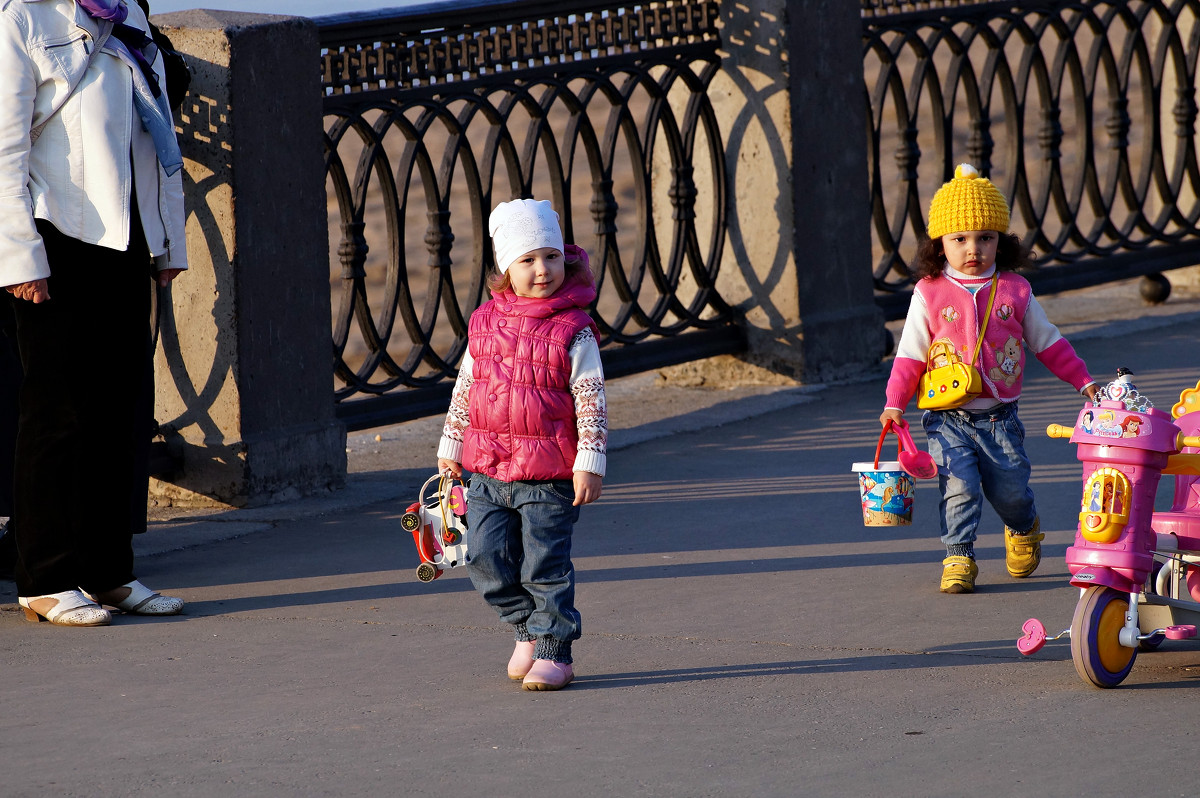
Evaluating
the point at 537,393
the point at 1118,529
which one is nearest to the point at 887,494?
the point at 1118,529

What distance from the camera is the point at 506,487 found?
4.10 m

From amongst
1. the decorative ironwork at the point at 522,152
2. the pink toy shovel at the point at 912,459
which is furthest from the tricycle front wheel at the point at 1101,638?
the decorative ironwork at the point at 522,152

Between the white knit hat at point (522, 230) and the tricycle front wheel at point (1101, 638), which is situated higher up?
the white knit hat at point (522, 230)

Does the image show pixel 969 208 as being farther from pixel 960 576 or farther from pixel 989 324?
pixel 960 576

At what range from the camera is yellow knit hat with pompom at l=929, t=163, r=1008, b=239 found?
5.00 m

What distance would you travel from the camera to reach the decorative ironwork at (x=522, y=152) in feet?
22.5

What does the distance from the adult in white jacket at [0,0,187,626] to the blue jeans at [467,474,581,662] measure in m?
1.27

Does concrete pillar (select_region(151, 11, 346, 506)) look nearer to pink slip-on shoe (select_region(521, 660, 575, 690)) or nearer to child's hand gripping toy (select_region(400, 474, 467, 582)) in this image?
child's hand gripping toy (select_region(400, 474, 467, 582))

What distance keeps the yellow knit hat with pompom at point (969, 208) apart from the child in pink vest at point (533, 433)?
139 centimetres

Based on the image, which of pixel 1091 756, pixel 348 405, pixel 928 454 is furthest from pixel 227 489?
pixel 1091 756

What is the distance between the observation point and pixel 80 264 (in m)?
4.71

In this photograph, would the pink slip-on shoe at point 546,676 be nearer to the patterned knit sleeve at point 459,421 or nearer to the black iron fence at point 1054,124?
the patterned knit sleeve at point 459,421

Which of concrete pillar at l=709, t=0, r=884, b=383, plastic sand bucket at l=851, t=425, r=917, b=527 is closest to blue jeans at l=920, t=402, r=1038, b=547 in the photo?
plastic sand bucket at l=851, t=425, r=917, b=527

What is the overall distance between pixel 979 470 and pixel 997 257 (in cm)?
67
